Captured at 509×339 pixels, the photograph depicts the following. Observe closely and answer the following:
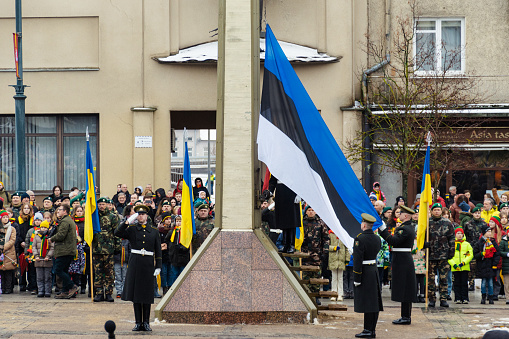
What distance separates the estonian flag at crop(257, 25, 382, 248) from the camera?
13883mm

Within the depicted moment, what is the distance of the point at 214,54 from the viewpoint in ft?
81.1

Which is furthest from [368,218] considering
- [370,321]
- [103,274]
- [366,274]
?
[103,274]

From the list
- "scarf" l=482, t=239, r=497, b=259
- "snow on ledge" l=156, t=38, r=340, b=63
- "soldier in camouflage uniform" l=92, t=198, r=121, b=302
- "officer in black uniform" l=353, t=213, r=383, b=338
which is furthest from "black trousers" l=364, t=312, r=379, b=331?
"snow on ledge" l=156, t=38, r=340, b=63

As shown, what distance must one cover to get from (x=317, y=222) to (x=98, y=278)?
14.3 ft

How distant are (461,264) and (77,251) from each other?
7398mm

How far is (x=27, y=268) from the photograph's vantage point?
60.2 ft

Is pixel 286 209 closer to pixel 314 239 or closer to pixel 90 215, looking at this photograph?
pixel 314 239

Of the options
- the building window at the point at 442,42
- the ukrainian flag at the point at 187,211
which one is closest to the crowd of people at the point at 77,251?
the ukrainian flag at the point at 187,211

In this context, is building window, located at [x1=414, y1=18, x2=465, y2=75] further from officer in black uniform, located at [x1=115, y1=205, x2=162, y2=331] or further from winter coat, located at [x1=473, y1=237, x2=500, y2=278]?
officer in black uniform, located at [x1=115, y1=205, x2=162, y2=331]

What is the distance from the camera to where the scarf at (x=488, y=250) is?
16875 mm

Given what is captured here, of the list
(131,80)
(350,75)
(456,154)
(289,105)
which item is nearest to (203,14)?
(131,80)

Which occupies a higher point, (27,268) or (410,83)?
(410,83)

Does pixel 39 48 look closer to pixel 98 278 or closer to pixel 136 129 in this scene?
pixel 136 129

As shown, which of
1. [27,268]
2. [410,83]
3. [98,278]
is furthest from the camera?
[410,83]
